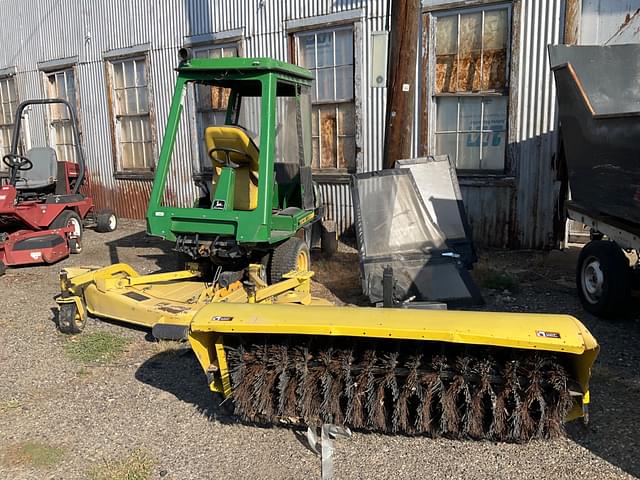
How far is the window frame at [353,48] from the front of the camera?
26.0 ft

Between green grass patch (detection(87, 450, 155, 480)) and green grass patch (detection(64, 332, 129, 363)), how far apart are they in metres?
1.45

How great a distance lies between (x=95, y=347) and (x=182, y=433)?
1648mm

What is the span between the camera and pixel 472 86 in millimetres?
7285

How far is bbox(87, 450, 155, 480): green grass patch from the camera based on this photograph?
2859 mm

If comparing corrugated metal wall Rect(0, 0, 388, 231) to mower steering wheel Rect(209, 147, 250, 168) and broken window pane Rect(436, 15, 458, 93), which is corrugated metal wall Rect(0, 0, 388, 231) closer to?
broken window pane Rect(436, 15, 458, 93)

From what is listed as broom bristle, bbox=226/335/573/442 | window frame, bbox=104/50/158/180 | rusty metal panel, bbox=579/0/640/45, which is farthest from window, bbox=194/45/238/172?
broom bristle, bbox=226/335/573/442

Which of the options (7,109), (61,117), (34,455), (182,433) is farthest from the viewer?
(7,109)

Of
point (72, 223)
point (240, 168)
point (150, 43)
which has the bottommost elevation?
point (72, 223)

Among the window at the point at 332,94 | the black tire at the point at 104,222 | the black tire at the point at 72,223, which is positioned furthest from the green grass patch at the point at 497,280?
the black tire at the point at 104,222

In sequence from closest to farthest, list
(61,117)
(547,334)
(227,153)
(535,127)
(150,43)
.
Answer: (547,334) < (227,153) < (535,127) < (150,43) < (61,117)

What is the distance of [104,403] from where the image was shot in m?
3.66

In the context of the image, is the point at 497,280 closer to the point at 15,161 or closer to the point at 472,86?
the point at 472,86

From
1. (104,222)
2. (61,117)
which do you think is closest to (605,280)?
(104,222)

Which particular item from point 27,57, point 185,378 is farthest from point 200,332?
point 27,57
